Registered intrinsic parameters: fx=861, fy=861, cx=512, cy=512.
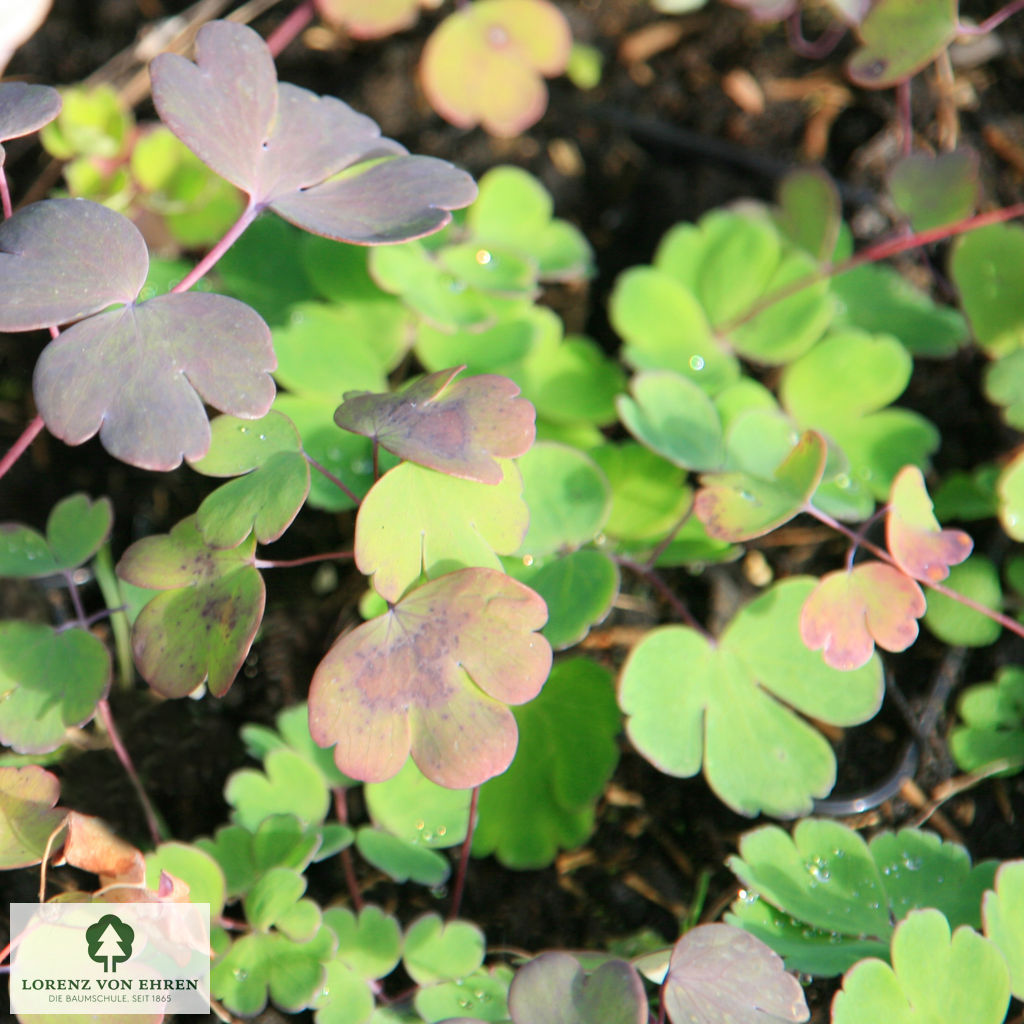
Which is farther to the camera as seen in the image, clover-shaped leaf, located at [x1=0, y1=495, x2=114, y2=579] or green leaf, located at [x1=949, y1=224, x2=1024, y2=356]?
green leaf, located at [x1=949, y1=224, x2=1024, y2=356]

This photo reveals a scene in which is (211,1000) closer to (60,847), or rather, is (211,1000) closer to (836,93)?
(60,847)

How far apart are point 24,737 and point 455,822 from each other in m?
0.53

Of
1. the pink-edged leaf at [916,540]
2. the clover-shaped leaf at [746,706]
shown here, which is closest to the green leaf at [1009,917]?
the clover-shaped leaf at [746,706]

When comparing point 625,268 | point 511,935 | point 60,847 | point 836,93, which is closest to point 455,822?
point 511,935

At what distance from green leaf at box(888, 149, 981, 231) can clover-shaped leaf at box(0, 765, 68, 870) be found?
150 centimetres

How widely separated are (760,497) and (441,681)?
0.47 metres

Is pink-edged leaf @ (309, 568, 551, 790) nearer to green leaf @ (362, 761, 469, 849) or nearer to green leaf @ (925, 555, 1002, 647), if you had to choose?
green leaf @ (362, 761, 469, 849)

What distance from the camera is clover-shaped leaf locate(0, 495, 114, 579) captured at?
1111mm

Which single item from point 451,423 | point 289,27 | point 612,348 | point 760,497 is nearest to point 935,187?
point 612,348

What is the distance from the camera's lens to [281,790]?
1.17m

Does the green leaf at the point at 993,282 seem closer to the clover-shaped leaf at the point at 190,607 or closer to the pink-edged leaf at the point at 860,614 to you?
the pink-edged leaf at the point at 860,614

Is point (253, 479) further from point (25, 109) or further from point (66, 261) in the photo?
point (25, 109)

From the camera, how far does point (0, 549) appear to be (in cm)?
111

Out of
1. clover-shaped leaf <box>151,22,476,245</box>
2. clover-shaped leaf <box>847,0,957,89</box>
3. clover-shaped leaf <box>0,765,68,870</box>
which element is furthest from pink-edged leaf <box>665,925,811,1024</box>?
clover-shaped leaf <box>847,0,957,89</box>
